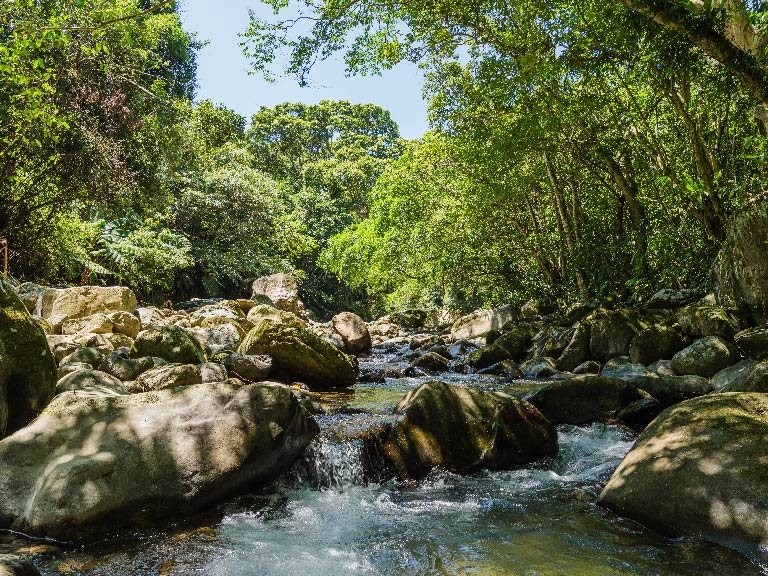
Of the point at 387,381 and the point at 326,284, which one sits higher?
the point at 326,284

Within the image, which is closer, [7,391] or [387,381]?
[7,391]

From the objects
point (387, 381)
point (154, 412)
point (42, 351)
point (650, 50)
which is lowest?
point (387, 381)

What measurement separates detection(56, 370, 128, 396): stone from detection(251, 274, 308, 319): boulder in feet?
44.2

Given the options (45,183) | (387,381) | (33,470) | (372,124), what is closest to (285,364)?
(387,381)

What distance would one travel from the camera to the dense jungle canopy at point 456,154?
7840 mm

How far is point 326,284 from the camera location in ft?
109

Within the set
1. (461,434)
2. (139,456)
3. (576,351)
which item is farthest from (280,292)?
(139,456)

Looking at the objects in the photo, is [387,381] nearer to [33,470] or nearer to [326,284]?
[33,470]

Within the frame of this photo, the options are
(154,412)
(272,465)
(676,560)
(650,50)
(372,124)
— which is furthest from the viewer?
(372,124)

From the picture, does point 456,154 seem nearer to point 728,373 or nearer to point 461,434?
point 728,373

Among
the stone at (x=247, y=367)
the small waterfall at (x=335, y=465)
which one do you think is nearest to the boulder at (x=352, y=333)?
the stone at (x=247, y=367)

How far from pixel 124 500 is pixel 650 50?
24.7 ft

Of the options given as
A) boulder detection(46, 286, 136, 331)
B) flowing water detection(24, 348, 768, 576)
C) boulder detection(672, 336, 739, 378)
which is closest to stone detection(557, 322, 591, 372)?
boulder detection(672, 336, 739, 378)

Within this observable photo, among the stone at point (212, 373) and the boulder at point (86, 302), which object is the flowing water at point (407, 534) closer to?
the stone at point (212, 373)
